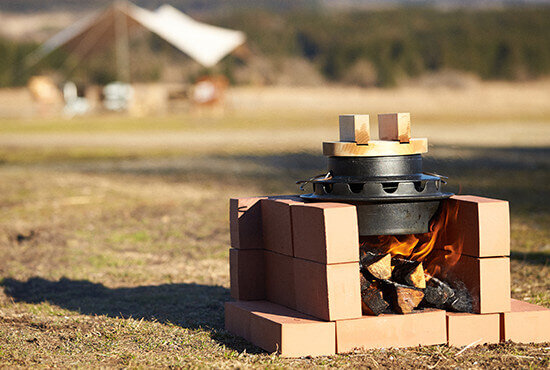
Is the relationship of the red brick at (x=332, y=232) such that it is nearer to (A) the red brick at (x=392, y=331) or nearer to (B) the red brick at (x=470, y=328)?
(A) the red brick at (x=392, y=331)

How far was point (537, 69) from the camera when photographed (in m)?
53.0

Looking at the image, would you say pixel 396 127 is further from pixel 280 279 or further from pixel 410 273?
pixel 280 279

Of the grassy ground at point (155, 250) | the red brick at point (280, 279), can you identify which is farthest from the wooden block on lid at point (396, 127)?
the grassy ground at point (155, 250)

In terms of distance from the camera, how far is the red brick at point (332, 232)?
3684 mm

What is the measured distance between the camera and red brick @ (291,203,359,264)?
368 centimetres

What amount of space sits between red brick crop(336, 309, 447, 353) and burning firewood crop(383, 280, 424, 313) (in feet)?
0.15

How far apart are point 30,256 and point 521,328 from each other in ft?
14.2

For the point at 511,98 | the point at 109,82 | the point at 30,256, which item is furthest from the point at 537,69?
the point at 30,256

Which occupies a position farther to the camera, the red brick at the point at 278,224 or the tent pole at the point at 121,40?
the tent pole at the point at 121,40

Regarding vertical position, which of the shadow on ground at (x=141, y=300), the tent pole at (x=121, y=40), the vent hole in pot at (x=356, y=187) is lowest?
the shadow on ground at (x=141, y=300)

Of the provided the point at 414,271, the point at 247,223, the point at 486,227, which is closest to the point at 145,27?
the point at 247,223

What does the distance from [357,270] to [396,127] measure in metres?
0.83

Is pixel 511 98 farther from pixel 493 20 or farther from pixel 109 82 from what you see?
pixel 493 20

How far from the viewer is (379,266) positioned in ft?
13.1
